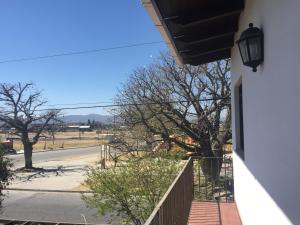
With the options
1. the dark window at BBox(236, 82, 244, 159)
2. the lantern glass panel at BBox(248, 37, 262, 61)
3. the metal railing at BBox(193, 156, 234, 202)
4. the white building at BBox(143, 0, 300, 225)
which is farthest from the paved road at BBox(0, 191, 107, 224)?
the lantern glass panel at BBox(248, 37, 262, 61)

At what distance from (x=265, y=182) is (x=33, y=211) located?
14.4 metres

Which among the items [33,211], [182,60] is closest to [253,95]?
[182,60]

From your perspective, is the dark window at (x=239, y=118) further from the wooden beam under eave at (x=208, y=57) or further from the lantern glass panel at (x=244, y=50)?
the lantern glass panel at (x=244, y=50)

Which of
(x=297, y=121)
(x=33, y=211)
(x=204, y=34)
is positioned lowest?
(x=33, y=211)

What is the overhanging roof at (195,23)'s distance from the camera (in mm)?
4961

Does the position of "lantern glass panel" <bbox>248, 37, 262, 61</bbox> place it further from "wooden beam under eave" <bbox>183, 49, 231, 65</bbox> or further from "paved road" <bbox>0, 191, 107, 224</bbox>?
"paved road" <bbox>0, 191, 107, 224</bbox>

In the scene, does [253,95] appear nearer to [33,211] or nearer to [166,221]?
[166,221]

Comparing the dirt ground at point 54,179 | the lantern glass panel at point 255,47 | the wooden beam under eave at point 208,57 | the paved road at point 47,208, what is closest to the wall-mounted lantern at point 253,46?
the lantern glass panel at point 255,47

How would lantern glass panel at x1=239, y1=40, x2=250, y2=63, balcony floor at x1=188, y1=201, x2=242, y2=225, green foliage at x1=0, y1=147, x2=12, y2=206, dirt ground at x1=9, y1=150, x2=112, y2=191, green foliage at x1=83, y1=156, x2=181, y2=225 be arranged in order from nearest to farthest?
lantern glass panel at x1=239, y1=40, x2=250, y2=63 < balcony floor at x1=188, y1=201, x2=242, y2=225 < green foliage at x1=83, y1=156, x2=181, y2=225 < green foliage at x1=0, y1=147, x2=12, y2=206 < dirt ground at x1=9, y1=150, x2=112, y2=191

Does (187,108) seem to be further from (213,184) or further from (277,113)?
(277,113)

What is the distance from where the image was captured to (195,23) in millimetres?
5508

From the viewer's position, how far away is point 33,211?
660 inches

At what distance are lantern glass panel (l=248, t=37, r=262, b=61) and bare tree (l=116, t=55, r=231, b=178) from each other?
45.8ft

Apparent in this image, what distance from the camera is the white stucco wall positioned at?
2497 mm
